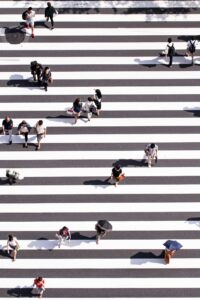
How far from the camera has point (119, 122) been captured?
89.1 ft

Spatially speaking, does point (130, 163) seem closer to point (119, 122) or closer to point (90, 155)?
point (90, 155)

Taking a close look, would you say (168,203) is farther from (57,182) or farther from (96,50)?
(96,50)

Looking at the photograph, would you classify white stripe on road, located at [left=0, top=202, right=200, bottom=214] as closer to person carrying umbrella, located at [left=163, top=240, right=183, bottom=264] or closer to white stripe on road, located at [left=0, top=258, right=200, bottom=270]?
person carrying umbrella, located at [left=163, top=240, right=183, bottom=264]

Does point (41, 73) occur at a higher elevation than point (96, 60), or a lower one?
lower

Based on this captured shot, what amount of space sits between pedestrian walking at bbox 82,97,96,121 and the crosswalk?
486mm

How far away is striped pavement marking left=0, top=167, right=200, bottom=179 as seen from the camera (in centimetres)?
2591

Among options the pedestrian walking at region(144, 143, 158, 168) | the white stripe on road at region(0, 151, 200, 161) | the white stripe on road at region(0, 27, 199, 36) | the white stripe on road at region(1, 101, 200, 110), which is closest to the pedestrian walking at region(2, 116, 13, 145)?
the white stripe on road at region(0, 151, 200, 161)

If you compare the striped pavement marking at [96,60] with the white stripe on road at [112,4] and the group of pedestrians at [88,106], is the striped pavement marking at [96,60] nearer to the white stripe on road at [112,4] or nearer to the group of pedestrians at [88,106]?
the group of pedestrians at [88,106]

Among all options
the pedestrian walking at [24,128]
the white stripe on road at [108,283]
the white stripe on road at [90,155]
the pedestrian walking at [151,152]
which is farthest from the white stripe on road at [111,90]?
the white stripe on road at [108,283]

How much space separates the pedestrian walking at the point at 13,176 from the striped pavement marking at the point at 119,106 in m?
3.36

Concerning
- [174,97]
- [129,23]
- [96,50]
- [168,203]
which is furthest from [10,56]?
[168,203]

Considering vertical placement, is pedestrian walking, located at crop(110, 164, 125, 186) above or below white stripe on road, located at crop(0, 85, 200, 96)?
below

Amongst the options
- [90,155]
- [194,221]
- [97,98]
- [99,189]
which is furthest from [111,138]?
[194,221]

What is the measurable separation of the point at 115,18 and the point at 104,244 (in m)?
11.4
